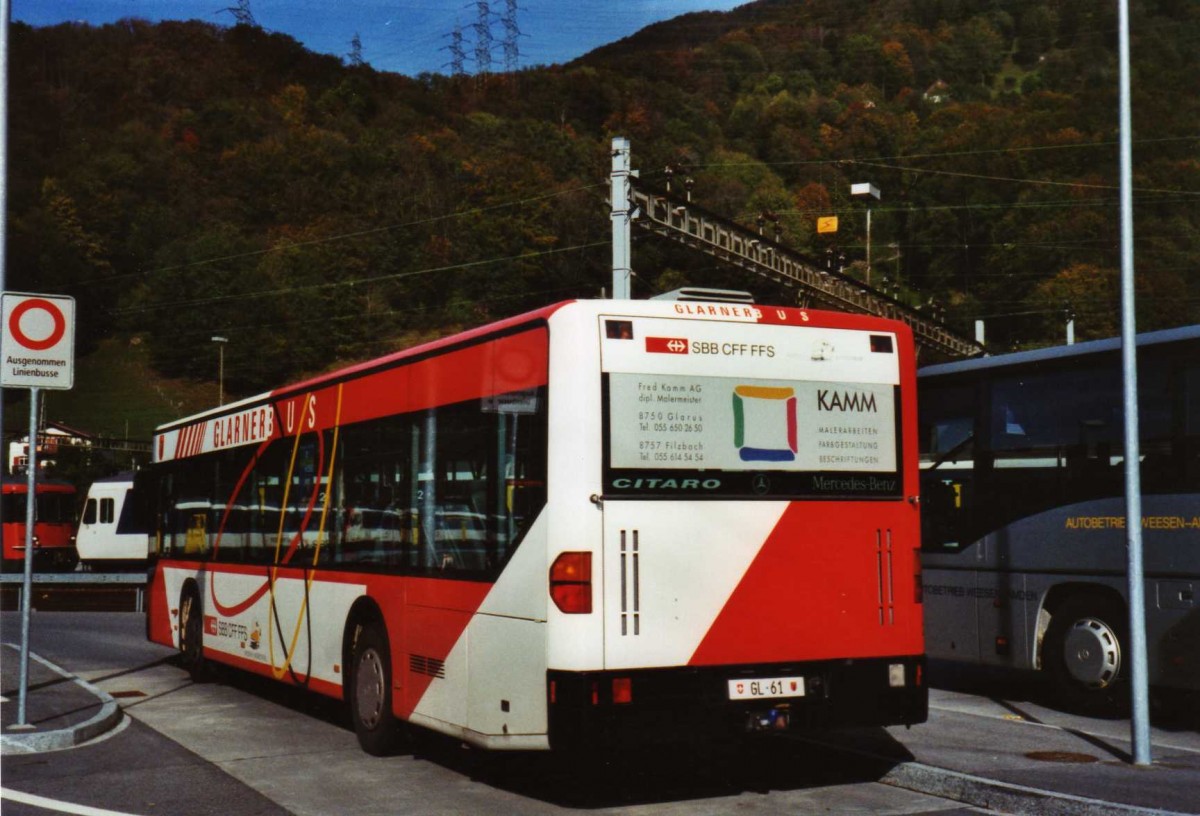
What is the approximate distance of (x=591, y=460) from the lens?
7.88m

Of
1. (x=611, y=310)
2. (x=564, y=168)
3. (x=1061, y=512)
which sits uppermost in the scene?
(x=564, y=168)

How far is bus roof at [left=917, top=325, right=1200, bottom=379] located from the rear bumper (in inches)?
149

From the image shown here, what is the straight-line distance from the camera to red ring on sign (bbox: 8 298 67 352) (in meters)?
11.3

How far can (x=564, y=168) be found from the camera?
9656cm

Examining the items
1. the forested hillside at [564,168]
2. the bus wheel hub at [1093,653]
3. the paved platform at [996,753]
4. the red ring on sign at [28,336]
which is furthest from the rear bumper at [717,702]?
the forested hillside at [564,168]

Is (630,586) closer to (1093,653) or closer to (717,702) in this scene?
(717,702)

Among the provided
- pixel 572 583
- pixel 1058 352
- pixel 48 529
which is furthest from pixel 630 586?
pixel 48 529

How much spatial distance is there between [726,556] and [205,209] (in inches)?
4870

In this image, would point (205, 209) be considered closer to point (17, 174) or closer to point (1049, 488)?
point (17, 174)

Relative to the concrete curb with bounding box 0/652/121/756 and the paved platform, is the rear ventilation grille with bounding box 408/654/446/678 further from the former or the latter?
the concrete curb with bounding box 0/652/121/756

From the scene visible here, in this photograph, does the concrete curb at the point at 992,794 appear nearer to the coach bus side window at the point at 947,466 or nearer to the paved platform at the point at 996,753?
the paved platform at the point at 996,753

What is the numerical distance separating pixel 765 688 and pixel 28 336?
6.74 metres

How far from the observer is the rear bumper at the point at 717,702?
7707 mm

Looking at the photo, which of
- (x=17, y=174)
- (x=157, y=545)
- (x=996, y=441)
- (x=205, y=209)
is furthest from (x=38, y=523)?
(x=17, y=174)
